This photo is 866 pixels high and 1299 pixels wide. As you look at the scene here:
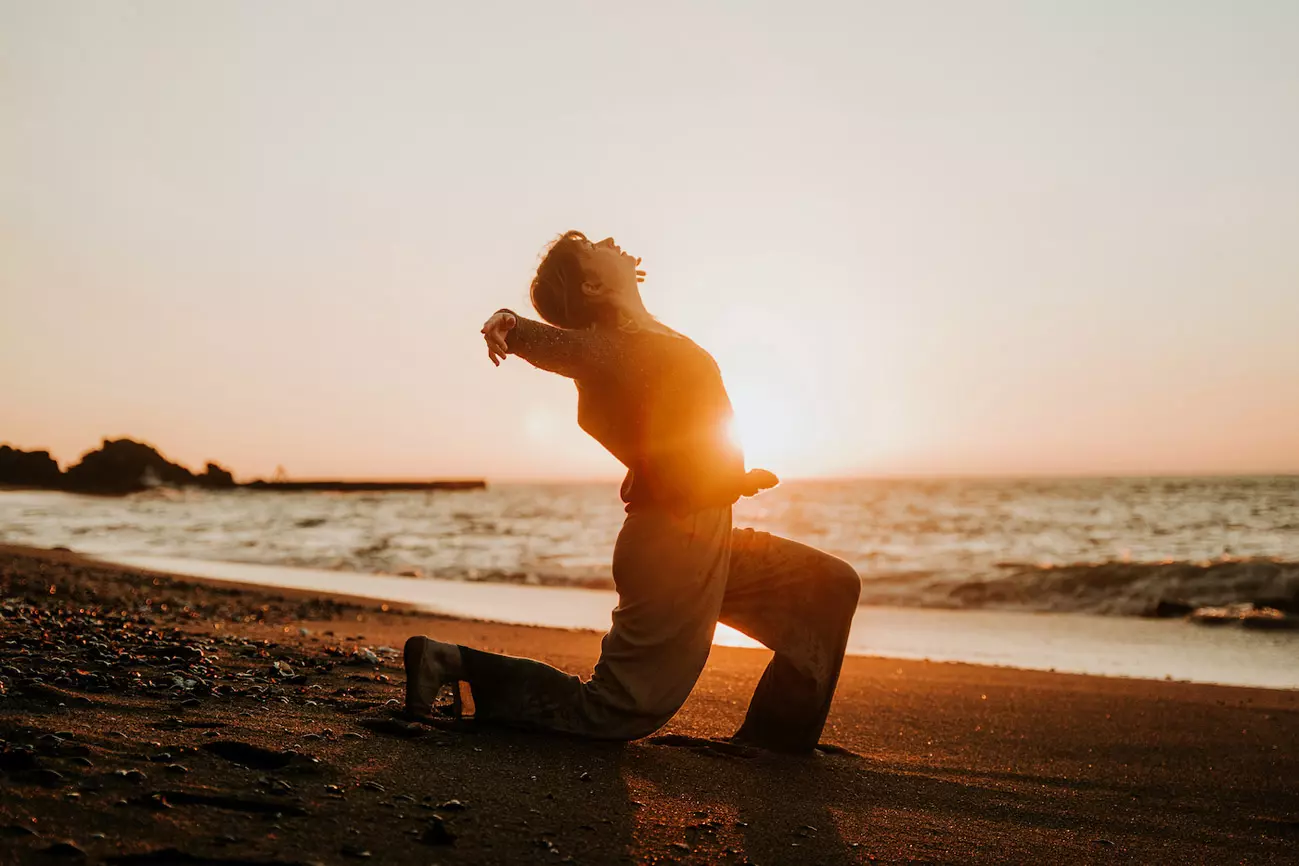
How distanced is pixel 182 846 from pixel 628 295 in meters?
2.45

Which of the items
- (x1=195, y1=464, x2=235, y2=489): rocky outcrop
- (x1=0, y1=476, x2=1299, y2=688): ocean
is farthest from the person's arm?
(x1=195, y1=464, x2=235, y2=489): rocky outcrop

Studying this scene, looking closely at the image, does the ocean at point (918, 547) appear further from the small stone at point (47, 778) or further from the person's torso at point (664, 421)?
the small stone at point (47, 778)

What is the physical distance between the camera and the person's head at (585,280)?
3.87 m

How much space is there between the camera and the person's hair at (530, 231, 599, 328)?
389cm

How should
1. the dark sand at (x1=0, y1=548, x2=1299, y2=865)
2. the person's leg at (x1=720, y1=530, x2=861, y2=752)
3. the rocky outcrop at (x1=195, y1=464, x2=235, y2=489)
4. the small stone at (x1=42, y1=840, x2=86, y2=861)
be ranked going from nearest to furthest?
the small stone at (x1=42, y1=840, x2=86, y2=861)
the dark sand at (x1=0, y1=548, x2=1299, y2=865)
the person's leg at (x1=720, y1=530, x2=861, y2=752)
the rocky outcrop at (x1=195, y1=464, x2=235, y2=489)

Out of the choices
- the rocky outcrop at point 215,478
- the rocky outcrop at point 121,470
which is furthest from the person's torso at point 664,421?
the rocky outcrop at point 215,478

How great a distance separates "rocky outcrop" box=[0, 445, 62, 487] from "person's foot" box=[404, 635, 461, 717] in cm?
8234

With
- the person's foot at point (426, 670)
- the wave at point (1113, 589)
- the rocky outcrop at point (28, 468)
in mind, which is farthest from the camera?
the rocky outcrop at point (28, 468)

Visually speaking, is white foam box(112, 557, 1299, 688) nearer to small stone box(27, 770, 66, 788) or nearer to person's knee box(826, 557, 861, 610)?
person's knee box(826, 557, 861, 610)

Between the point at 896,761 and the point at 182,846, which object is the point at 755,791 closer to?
the point at 896,761

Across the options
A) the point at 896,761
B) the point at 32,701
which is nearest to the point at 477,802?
the point at 32,701

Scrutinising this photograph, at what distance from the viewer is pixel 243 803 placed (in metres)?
2.61

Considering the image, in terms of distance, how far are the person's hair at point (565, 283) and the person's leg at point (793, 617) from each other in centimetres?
113

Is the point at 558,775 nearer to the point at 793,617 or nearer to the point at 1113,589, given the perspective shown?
the point at 793,617
